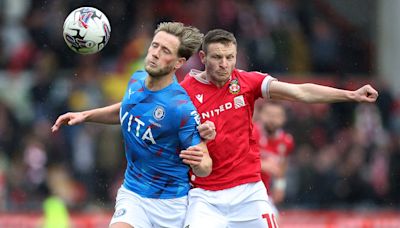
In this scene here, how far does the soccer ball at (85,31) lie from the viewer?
9.18 meters

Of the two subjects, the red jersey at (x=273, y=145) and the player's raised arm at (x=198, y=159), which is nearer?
the player's raised arm at (x=198, y=159)

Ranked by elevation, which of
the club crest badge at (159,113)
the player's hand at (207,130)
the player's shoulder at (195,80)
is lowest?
the player's hand at (207,130)

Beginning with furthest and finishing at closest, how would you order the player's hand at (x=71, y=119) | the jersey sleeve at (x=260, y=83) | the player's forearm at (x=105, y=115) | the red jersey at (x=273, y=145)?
the red jersey at (x=273, y=145) < the player's forearm at (x=105, y=115) < the jersey sleeve at (x=260, y=83) < the player's hand at (x=71, y=119)

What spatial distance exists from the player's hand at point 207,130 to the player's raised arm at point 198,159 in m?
0.09

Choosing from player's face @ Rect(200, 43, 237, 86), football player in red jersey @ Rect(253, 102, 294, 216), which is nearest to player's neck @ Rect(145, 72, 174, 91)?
player's face @ Rect(200, 43, 237, 86)

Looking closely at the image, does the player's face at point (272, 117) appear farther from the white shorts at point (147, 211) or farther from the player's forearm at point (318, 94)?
the white shorts at point (147, 211)

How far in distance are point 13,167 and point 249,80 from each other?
686 centimetres

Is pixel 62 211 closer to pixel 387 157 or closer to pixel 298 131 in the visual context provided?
pixel 298 131

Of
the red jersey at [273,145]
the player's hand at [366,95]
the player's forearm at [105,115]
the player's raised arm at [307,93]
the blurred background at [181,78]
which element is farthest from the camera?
the blurred background at [181,78]

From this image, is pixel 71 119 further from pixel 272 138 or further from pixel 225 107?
pixel 272 138

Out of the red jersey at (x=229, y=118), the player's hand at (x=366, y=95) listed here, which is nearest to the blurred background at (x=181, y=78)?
the red jersey at (x=229, y=118)

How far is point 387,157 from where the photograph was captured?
55.8ft

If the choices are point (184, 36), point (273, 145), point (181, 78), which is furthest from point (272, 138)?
point (181, 78)

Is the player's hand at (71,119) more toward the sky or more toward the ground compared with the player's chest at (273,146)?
more toward the sky
